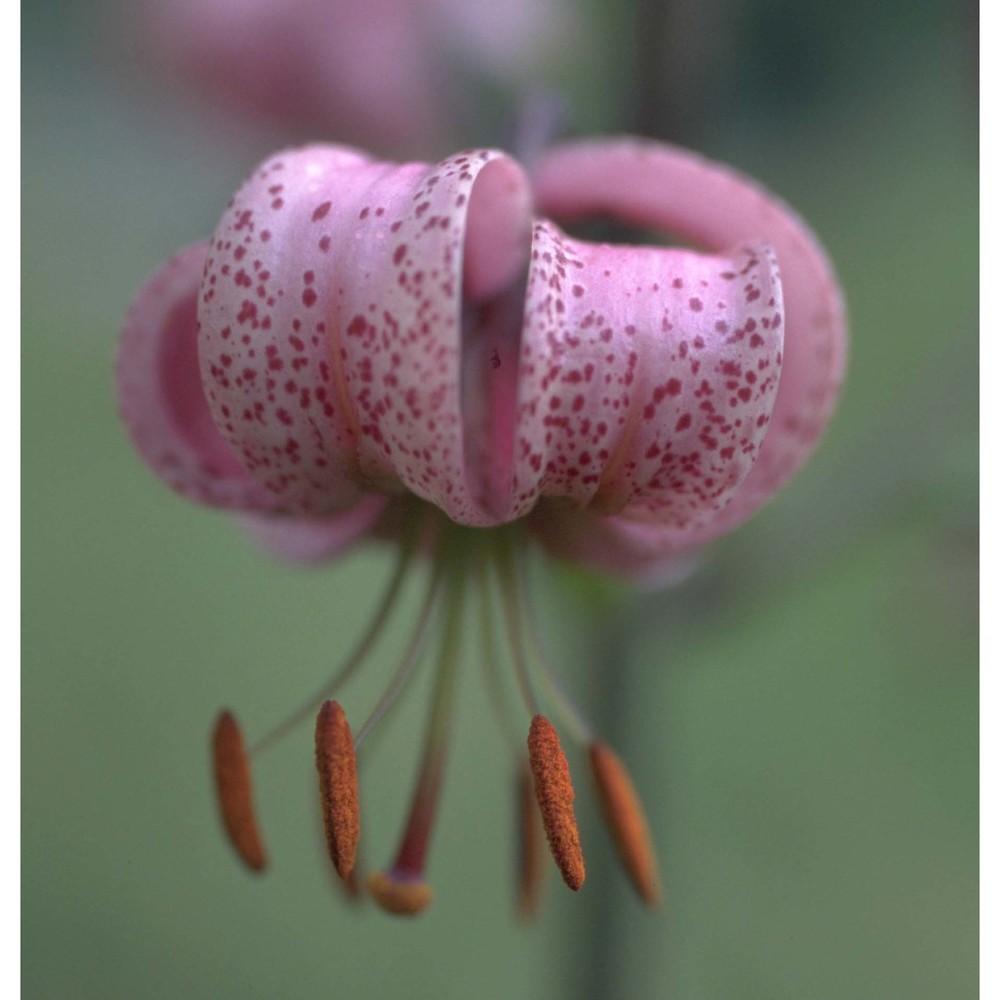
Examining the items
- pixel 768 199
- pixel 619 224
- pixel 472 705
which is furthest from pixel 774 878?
pixel 768 199

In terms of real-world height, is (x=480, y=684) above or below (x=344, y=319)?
below

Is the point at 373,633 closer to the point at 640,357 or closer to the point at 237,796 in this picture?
the point at 237,796

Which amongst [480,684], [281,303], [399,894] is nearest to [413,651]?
[399,894]

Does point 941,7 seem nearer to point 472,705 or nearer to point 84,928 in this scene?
point 472,705

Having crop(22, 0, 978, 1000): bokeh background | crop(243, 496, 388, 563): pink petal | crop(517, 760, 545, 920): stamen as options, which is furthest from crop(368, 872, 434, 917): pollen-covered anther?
crop(22, 0, 978, 1000): bokeh background

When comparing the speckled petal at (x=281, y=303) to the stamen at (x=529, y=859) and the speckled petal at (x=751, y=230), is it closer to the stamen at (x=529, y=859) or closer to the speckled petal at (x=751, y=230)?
the speckled petal at (x=751, y=230)

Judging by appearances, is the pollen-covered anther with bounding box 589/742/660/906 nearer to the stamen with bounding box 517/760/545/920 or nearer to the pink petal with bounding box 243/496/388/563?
the stamen with bounding box 517/760/545/920

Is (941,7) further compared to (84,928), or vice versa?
(84,928)
